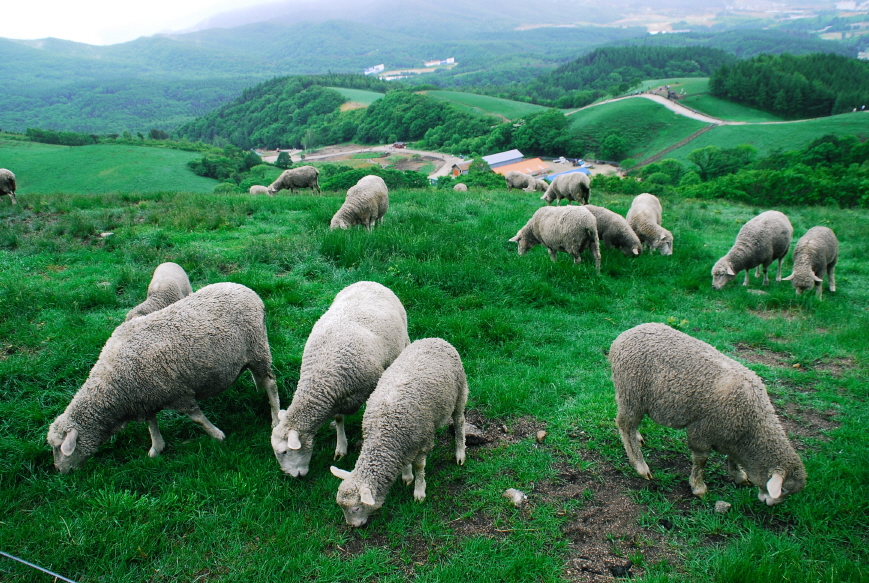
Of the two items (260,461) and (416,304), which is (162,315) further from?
(416,304)

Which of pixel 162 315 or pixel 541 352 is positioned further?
pixel 541 352

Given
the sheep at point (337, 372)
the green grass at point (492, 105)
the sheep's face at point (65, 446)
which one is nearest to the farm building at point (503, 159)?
the green grass at point (492, 105)

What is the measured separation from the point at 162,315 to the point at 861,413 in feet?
26.7

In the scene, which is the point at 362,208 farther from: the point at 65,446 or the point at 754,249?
the point at 754,249

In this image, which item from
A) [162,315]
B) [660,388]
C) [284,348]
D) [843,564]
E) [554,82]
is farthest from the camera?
[554,82]

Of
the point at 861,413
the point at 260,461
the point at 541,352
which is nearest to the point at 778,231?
the point at 861,413

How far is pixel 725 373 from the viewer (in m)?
4.12

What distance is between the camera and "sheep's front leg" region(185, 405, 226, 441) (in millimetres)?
4846

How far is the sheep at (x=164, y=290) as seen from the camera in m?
6.36

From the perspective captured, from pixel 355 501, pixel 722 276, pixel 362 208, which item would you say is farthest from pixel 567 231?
pixel 355 501

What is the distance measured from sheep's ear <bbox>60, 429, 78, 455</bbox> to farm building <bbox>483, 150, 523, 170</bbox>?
75.9 meters

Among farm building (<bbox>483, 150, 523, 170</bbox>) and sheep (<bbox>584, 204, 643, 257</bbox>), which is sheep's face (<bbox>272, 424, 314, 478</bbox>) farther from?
farm building (<bbox>483, 150, 523, 170</bbox>)

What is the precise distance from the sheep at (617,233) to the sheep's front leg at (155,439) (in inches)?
371

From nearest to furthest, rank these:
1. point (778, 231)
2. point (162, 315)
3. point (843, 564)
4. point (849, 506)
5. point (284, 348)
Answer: point (843, 564), point (849, 506), point (162, 315), point (284, 348), point (778, 231)
